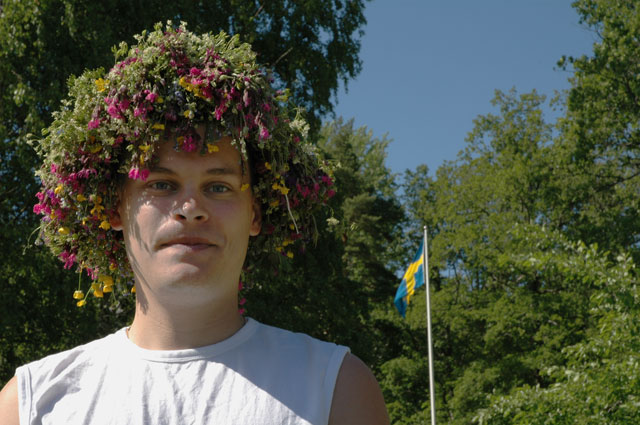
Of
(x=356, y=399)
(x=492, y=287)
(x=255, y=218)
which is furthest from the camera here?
(x=492, y=287)

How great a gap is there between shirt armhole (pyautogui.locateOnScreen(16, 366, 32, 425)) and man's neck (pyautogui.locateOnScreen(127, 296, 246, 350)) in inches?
11.0

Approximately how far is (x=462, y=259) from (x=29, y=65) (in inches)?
719

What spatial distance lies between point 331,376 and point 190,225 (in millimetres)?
495

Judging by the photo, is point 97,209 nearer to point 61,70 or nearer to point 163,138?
point 163,138

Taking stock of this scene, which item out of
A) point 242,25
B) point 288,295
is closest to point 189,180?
point 242,25

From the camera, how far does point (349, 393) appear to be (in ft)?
6.45

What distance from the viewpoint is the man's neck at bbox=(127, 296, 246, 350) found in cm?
209

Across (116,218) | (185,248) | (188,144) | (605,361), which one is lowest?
(185,248)

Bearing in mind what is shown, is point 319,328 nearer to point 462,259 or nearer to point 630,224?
point 630,224

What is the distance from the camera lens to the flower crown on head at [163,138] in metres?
2.09

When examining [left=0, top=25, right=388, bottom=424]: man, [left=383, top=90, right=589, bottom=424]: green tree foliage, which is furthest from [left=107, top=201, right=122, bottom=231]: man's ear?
[left=383, top=90, right=589, bottom=424]: green tree foliage

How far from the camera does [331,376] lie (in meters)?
1.98

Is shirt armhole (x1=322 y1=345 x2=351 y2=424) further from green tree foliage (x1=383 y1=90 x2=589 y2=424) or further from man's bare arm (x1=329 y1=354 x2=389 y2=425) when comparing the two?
green tree foliage (x1=383 y1=90 x2=589 y2=424)

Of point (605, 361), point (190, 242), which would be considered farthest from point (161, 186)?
point (605, 361)
